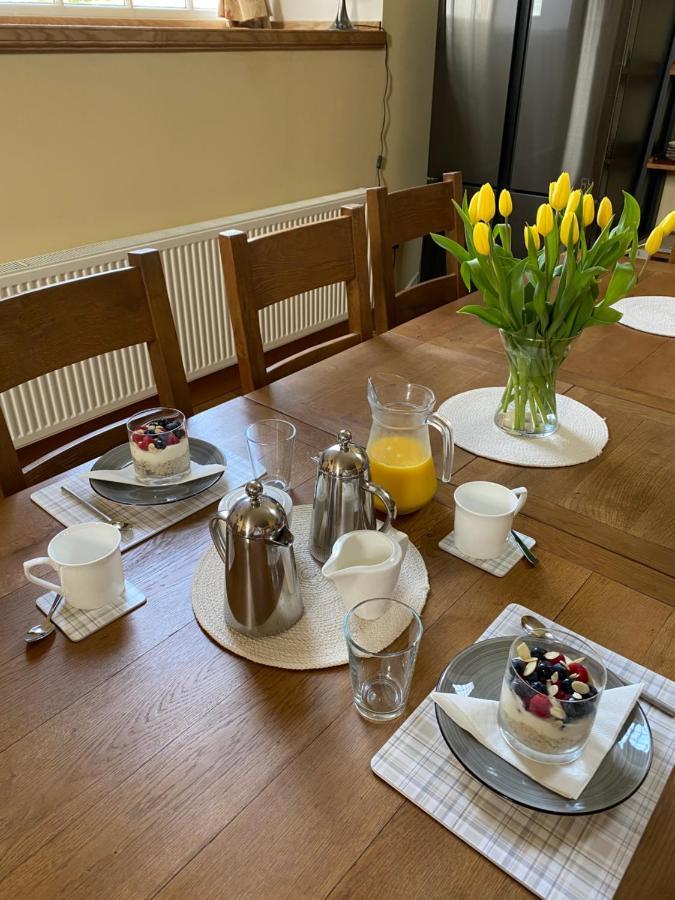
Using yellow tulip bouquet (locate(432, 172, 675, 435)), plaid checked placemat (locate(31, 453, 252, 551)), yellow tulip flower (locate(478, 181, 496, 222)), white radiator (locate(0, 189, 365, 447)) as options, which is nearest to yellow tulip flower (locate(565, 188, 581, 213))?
yellow tulip bouquet (locate(432, 172, 675, 435))

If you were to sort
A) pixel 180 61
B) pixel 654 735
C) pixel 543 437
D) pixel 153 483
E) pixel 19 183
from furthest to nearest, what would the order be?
pixel 180 61 → pixel 19 183 → pixel 543 437 → pixel 153 483 → pixel 654 735

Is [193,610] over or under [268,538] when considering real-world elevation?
under

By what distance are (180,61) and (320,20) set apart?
84 cm

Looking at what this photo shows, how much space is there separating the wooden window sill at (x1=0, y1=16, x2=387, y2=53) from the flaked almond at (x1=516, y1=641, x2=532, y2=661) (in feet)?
7.28

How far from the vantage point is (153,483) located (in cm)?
102

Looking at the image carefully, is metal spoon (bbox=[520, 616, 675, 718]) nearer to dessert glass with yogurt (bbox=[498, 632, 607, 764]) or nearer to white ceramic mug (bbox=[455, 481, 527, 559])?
dessert glass with yogurt (bbox=[498, 632, 607, 764])

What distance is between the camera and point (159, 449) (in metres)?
1.00

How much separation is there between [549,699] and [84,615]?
20.2 inches

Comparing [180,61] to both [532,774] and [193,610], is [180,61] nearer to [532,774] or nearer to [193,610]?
[193,610]

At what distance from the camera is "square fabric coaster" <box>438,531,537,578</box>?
0.88m

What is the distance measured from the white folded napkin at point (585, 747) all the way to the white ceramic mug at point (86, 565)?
39 centimetres

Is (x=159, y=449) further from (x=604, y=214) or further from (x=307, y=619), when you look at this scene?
(x=604, y=214)

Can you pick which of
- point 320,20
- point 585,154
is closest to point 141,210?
point 320,20

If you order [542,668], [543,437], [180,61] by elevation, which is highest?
[180,61]
